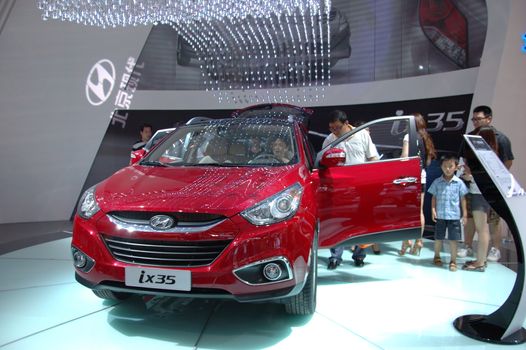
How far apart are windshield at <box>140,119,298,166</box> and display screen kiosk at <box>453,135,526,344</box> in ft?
3.76

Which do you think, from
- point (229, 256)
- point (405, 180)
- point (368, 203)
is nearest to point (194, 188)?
point (229, 256)

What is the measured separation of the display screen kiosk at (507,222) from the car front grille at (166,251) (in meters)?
1.59

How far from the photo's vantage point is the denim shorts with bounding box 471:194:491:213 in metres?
3.92

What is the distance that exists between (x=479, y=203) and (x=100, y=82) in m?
6.24

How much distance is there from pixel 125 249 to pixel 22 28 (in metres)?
6.23

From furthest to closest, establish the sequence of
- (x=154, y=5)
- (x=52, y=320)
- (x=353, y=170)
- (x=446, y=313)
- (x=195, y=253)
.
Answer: (x=154, y=5) < (x=353, y=170) < (x=446, y=313) < (x=52, y=320) < (x=195, y=253)

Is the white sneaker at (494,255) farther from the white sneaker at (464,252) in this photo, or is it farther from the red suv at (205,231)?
the red suv at (205,231)

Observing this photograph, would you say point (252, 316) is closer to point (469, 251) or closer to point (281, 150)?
point (281, 150)

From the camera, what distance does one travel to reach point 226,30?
740 centimetres

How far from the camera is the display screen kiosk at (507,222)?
227 centimetres

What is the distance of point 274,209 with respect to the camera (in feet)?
6.77

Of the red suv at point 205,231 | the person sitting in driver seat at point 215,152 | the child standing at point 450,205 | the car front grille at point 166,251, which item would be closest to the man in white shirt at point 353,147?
the child standing at point 450,205

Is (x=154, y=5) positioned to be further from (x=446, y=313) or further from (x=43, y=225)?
(x=446, y=313)

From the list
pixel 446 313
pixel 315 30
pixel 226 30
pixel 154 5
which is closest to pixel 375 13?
Answer: pixel 315 30
